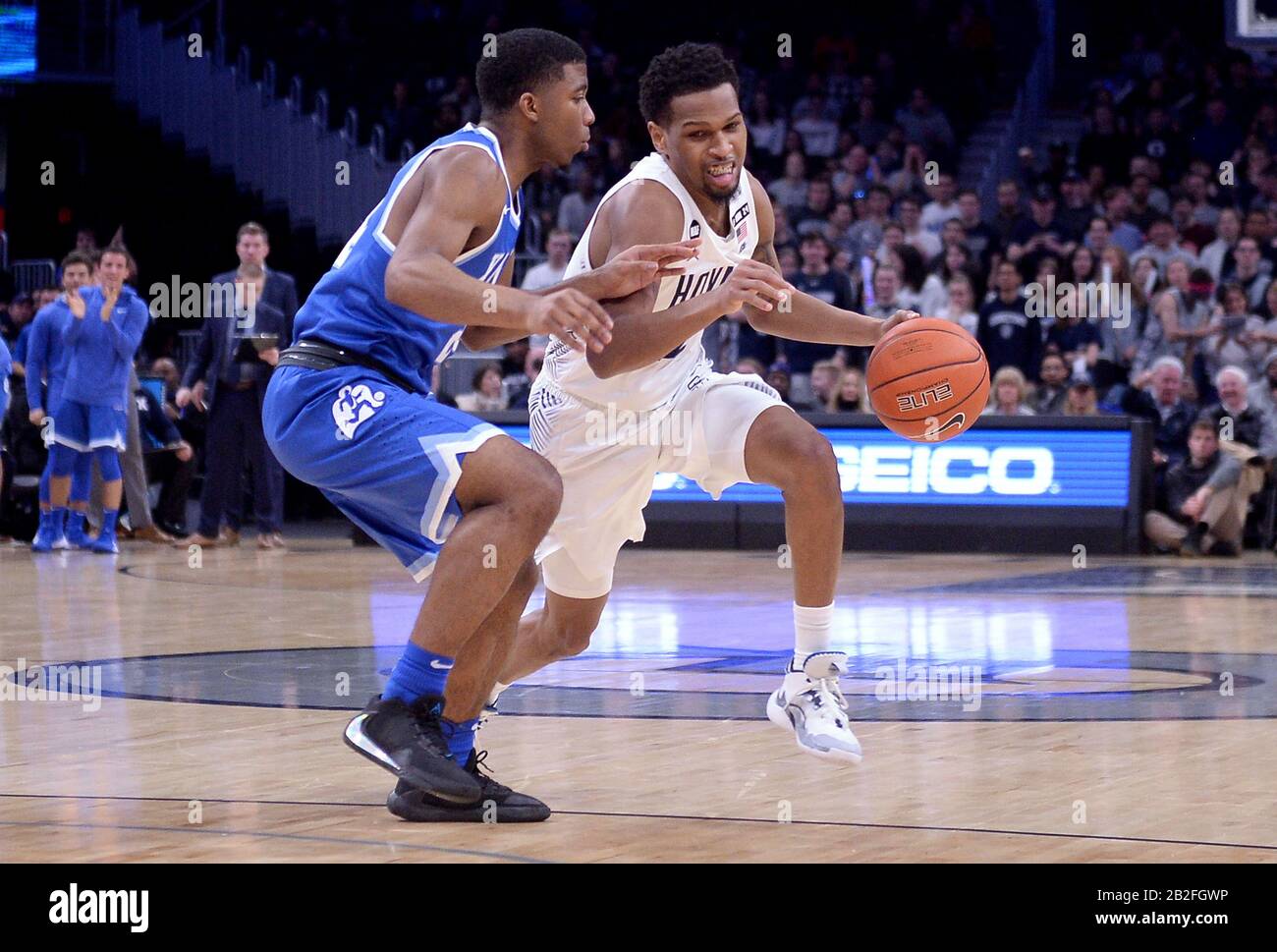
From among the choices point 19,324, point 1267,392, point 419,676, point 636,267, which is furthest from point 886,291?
point 419,676

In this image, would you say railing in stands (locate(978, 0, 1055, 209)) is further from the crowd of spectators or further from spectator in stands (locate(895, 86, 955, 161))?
spectator in stands (locate(895, 86, 955, 161))

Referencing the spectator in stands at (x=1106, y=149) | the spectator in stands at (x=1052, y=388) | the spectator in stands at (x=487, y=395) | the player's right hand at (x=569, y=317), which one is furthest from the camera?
the spectator in stands at (x=1106, y=149)

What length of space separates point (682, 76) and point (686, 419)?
894mm

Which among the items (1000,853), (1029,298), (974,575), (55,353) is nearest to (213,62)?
(55,353)

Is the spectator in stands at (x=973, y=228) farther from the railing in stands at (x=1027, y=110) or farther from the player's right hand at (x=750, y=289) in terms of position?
the player's right hand at (x=750, y=289)

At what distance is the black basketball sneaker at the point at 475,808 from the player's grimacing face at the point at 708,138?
1.69m

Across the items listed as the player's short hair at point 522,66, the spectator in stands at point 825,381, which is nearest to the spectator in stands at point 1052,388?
the spectator in stands at point 825,381

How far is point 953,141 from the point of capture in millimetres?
18328

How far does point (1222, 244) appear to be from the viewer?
47.3 feet

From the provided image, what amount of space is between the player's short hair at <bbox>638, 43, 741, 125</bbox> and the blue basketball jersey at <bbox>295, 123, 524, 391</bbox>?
0.67m

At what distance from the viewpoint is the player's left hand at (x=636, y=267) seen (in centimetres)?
420

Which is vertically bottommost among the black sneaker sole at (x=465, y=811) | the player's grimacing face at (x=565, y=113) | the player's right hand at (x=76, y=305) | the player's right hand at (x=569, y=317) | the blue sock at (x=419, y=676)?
the black sneaker sole at (x=465, y=811)

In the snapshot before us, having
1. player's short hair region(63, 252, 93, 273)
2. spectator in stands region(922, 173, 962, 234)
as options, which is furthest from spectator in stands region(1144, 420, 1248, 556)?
player's short hair region(63, 252, 93, 273)
